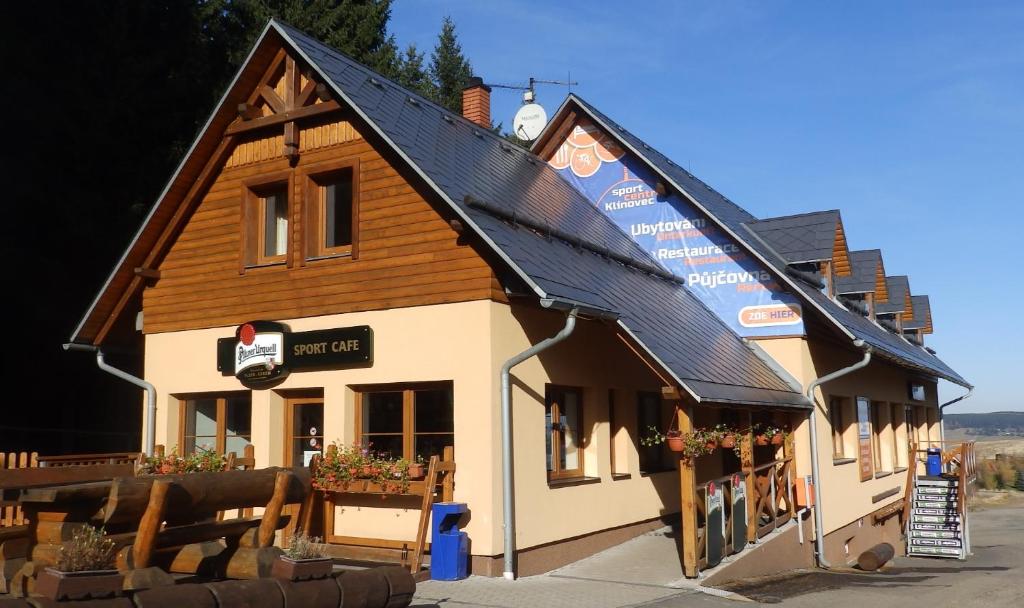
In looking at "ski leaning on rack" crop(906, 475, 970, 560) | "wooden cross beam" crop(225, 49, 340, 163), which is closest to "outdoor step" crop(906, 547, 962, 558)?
"ski leaning on rack" crop(906, 475, 970, 560)

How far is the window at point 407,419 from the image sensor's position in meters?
11.7

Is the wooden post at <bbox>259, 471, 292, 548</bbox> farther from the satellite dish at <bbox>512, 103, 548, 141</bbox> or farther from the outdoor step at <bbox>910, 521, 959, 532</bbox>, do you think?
the outdoor step at <bbox>910, 521, 959, 532</bbox>

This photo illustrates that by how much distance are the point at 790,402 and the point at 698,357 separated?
2390mm

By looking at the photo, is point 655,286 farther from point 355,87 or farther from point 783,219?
point 355,87

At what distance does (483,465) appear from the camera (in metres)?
10.9

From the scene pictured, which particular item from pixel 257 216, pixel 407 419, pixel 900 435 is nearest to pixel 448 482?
pixel 407 419

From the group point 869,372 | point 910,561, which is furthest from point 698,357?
point 910,561

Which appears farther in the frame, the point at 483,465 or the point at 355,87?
the point at 355,87

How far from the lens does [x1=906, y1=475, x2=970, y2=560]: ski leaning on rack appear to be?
20.3m

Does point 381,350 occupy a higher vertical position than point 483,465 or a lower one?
higher

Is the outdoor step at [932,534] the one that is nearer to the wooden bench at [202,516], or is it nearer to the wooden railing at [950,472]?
the wooden railing at [950,472]

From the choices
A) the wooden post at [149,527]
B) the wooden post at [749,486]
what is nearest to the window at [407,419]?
the wooden post at [749,486]

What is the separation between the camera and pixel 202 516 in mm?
8531

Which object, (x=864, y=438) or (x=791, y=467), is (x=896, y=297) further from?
(x=791, y=467)
